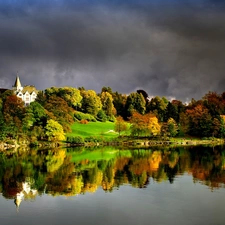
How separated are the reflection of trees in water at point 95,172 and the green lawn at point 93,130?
113 ft

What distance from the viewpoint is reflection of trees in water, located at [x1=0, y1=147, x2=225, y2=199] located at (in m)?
30.6

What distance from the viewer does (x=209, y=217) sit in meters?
21.5

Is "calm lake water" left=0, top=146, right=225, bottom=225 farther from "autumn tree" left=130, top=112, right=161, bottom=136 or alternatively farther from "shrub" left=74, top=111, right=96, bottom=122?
"shrub" left=74, top=111, right=96, bottom=122

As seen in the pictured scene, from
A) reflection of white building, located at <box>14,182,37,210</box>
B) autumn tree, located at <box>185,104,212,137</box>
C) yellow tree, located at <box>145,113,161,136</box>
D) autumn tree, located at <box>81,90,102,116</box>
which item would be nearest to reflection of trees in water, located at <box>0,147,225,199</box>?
reflection of white building, located at <box>14,182,37,210</box>

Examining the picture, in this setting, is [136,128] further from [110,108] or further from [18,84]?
[18,84]

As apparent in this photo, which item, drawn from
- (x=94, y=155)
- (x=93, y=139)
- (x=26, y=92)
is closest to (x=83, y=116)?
(x=93, y=139)

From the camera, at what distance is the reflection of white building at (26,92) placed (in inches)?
5054

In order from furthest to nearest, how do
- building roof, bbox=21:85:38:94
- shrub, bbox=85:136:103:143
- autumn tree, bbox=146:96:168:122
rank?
1. building roof, bbox=21:85:38:94
2. autumn tree, bbox=146:96:168:122
3. shrub, bbox=85:136:103:143

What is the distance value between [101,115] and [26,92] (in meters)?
36.3

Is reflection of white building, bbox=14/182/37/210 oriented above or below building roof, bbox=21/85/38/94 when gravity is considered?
below

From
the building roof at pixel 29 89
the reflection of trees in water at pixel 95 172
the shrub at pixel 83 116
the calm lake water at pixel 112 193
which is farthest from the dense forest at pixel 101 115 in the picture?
the calm lake water at pixel 112 193

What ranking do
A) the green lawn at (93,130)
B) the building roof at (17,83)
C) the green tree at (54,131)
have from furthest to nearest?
the building roof at (17,83) → the green lawn at (93,130) → the green tree at (54,131)

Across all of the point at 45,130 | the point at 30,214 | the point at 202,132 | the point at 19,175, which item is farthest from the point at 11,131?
the point at 30,214

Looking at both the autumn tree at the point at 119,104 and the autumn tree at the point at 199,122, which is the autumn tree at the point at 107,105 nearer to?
the autumn tree at the point at 119,104
